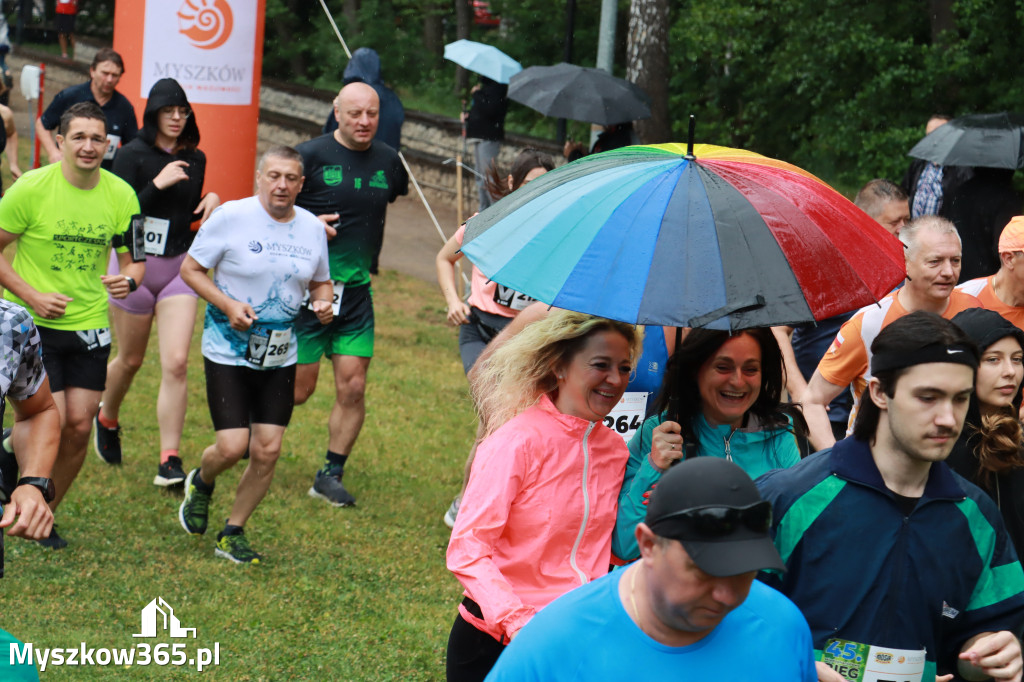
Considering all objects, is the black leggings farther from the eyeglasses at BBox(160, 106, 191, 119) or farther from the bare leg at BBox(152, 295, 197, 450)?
the eyeglasses at BBox(160, 106, 191, 119)

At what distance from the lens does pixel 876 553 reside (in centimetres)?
292

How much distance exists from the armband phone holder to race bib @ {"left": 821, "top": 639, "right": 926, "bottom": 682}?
195 inches

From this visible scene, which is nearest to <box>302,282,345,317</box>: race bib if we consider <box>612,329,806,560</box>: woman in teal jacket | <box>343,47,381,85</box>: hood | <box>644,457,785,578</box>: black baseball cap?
<box>612,329,806,560</box>: woman in teal jacket

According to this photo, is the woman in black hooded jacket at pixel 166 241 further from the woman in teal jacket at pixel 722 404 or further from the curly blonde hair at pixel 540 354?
the woman in teal jacket at pixel 722 404

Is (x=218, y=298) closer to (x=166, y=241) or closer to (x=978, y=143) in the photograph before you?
(x=166, y=241)

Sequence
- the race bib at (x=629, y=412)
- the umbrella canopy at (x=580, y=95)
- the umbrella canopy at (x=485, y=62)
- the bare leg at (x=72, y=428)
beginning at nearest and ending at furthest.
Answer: the race bib at (x=629, y=412) → the bare leg at (x=72, y=428) → the umbrella canopy at (x=580, y=95) → the umbrella canopy at (x=485, y=62)

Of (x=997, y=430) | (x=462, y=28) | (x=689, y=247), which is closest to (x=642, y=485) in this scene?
(x=689, y=247)

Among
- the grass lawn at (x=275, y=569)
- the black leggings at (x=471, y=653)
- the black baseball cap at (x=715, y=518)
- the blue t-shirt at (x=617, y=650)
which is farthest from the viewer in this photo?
the grass lawn at (x=275, y=569)

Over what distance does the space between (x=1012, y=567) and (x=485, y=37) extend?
26055 mm

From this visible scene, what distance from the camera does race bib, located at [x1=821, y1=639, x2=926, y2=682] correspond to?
2.96 m

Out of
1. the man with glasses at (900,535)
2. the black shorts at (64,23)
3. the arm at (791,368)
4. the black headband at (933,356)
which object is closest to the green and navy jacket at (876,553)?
the man with glasses at (900,535)

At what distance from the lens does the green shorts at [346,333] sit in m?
7.68

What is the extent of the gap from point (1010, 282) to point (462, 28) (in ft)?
75.6

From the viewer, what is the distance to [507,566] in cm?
346
